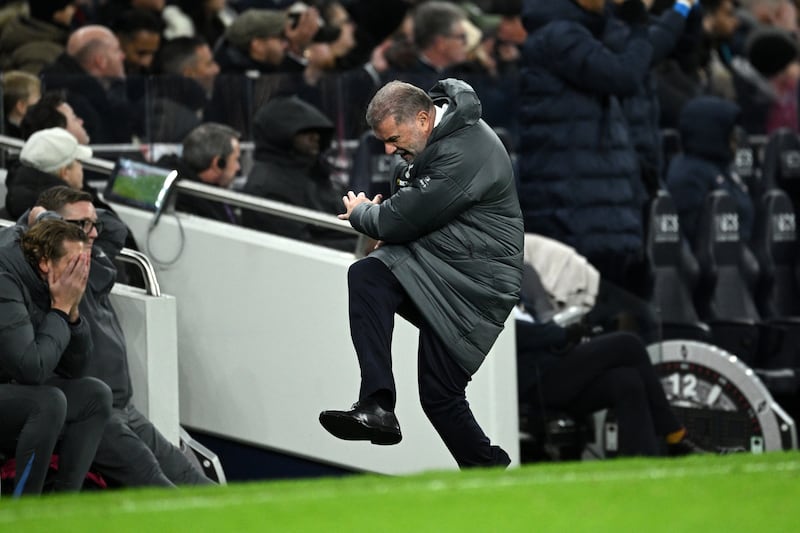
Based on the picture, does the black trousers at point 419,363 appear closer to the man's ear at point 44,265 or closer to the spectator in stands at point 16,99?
the man's ear at point 44,265

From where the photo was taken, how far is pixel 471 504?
21.3 ft

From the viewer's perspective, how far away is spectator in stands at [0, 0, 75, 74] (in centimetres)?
1288

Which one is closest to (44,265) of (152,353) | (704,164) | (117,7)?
(152,353)

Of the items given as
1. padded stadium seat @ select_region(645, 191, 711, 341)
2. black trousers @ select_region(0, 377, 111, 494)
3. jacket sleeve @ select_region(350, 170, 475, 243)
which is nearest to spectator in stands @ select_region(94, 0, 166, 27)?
padded stadium seat @ select_region(645, 191, 711, 341)

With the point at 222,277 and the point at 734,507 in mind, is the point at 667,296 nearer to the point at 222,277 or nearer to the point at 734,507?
the point at 222,277

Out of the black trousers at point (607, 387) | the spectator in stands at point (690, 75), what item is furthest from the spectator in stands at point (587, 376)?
the spectator in stands at point (690, 75)

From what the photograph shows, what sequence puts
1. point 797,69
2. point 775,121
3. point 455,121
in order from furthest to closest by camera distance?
point 797,69, point 775,121, point 455,121

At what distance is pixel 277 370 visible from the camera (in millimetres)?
10914

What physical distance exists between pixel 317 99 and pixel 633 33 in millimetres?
2145

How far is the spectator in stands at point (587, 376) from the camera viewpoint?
11.2 metres

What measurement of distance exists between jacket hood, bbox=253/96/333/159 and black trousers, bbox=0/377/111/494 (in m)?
3.05

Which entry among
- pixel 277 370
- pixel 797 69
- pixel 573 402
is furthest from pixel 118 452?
pixel 797 69

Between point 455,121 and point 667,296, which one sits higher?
point 455,121

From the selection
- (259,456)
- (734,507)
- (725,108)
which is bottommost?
(259,456)
